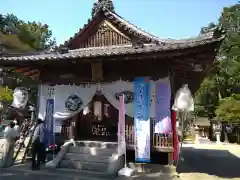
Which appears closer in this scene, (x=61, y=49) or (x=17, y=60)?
(x=17, y=60)

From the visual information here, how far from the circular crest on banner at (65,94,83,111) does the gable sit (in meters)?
2.99

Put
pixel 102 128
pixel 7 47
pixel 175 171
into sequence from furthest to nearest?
1. pixel 7 47
2. pixel 102 128
3. pixel 175 171

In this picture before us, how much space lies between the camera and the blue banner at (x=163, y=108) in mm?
9562

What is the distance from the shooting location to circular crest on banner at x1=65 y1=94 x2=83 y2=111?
10940mm

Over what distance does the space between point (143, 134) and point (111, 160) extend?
1586 mm

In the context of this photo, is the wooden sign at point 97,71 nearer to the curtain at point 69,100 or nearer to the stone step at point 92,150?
the curtain at point 69,100

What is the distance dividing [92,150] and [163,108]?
137 inches

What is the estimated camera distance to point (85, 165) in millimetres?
9922

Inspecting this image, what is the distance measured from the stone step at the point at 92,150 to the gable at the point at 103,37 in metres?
4.98

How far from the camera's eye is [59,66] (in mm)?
11797

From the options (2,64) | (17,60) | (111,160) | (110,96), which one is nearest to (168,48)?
(110,96)

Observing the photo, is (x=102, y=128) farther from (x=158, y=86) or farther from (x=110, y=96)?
(x=158, y=86)

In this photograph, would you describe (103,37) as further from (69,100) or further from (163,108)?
(163,108)

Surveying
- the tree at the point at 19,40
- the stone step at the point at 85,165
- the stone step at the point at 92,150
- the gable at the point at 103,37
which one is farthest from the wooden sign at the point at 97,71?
the tree at the point at 19,40
